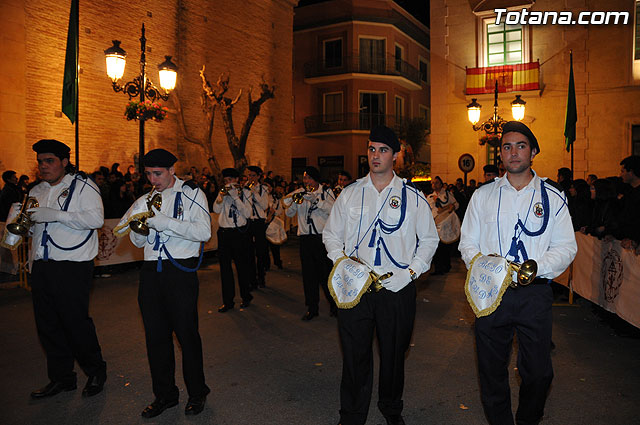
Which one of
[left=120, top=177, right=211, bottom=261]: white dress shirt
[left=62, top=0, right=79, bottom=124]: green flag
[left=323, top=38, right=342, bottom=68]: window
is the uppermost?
[left=323, top=38, right=342, bottom=68]: window

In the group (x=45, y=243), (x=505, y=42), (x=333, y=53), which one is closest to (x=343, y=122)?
(x=333, y=53)

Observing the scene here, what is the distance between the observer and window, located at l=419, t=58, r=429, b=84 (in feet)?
149

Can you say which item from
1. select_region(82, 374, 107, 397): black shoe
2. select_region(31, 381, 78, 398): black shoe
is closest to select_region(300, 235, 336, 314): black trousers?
select_region(82, 374, 107, 397): black shoe

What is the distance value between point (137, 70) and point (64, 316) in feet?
63.5

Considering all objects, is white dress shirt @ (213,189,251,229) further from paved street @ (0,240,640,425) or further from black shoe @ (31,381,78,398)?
black shoe @ (31,381,78,398)

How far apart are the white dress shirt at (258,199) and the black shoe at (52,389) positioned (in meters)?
5.99

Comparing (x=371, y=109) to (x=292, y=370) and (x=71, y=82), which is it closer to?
(x=71, y=82)

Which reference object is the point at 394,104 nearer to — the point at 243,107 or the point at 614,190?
the point at 243,107

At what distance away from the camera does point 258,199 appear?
37.4ft

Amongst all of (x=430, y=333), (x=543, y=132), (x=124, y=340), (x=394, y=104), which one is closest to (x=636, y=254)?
(x=430, y=333)

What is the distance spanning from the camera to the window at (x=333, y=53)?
39.3 metres

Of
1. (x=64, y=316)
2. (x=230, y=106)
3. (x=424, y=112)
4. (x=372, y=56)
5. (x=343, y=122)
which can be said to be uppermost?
(x=372, y=56)

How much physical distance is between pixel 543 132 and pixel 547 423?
19416mm

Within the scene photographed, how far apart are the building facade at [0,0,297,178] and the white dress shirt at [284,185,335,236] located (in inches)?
486
